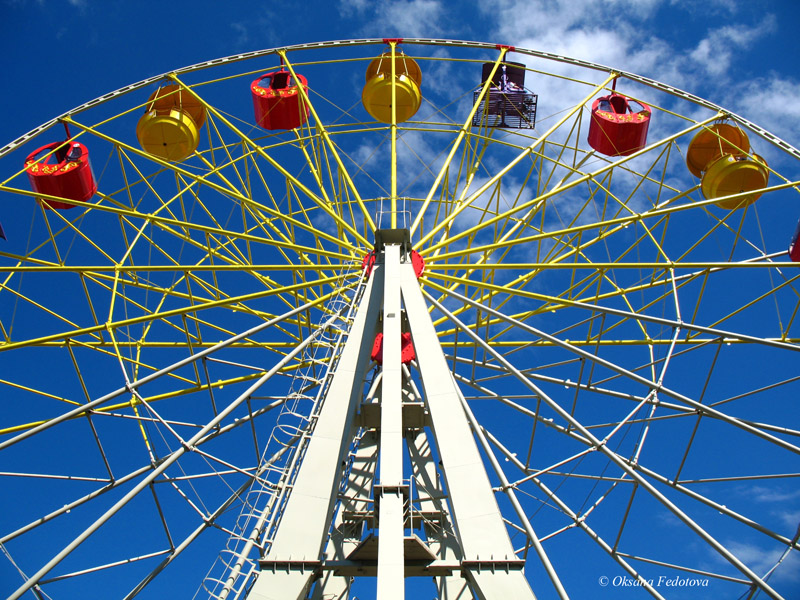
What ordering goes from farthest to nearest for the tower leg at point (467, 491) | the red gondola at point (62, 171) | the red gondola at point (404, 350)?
the red gondola at point (62, 171)
the red gondola at point (404, 350)
the tower leg at point (467, 491)

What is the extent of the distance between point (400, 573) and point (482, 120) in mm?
13360

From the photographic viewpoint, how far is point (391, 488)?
8.38m

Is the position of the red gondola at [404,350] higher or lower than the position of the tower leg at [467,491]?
higher

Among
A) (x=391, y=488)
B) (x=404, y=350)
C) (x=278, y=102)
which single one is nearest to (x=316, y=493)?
(x=391, y=488)

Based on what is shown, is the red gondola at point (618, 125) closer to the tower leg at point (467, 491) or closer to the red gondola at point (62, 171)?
the tower leg at point (467, 491)

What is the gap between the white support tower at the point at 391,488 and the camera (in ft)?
25.7

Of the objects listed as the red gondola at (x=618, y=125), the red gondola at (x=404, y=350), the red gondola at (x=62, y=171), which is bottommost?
the red gondola at (x=404, y=350)

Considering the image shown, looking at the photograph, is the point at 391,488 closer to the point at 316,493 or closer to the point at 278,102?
the point at 316,493

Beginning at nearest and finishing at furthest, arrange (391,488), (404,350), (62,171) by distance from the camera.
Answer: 1. (391,488)
2. (404,350)
3. (62,171)

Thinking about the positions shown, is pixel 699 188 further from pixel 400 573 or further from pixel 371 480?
pixel 400 573

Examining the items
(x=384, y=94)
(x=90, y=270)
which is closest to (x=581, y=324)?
(x=384, y=94)

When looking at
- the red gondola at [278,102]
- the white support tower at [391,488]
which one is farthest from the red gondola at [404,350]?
the red gondola at [278,102]

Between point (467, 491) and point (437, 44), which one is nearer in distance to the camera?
point (467, 491)

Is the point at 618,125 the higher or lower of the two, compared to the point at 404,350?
higher
